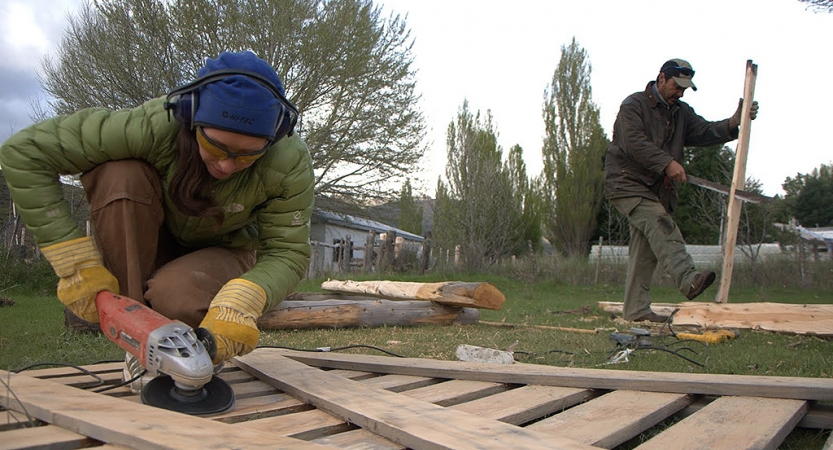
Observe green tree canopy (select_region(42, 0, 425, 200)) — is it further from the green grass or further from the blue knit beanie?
the blue knit beanie

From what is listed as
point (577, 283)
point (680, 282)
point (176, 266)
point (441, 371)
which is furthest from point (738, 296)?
point (176, 266)

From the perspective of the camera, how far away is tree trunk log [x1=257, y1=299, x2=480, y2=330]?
16.3ft

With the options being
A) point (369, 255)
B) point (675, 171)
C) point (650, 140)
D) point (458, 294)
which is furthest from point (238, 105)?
point (369, 255)

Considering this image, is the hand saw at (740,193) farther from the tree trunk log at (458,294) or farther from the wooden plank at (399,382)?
the wooden plank at (399,382)

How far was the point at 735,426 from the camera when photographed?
66.1 inches

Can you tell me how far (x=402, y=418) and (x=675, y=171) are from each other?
389cm

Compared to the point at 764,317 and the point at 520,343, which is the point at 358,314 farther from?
the point at 764,317

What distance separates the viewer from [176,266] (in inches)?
93.0

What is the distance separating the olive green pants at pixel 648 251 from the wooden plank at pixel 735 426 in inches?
106

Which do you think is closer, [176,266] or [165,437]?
[165,437]

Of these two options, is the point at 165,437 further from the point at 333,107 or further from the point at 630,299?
the point at 333,107

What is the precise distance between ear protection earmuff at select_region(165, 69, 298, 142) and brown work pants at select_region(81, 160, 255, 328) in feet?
1.07

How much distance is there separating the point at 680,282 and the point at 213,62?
3.87 meters

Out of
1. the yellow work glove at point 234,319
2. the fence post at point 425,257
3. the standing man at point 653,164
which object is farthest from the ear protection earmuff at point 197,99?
the fence post at point 425,257
